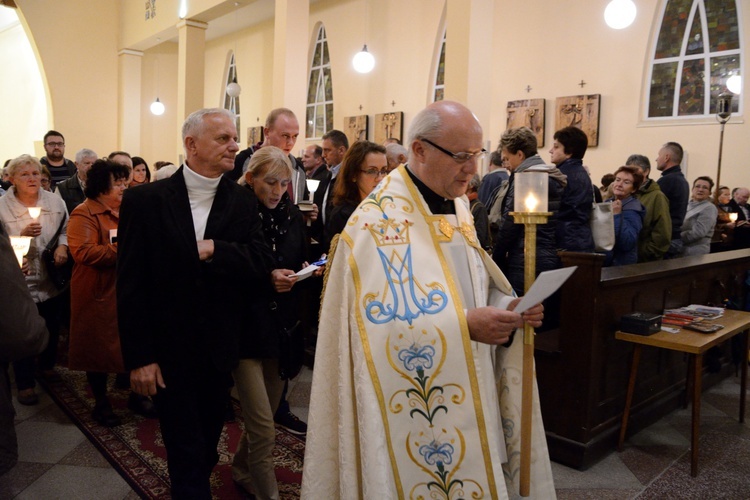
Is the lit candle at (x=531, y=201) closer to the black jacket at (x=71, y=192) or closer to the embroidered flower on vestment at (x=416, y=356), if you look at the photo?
the embroidered flower on vestment at (x=416, y=356)

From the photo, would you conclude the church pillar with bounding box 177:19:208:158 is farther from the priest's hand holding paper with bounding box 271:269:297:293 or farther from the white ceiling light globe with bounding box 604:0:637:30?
the priest's hand holding paper with bounding box 271:269:297:293

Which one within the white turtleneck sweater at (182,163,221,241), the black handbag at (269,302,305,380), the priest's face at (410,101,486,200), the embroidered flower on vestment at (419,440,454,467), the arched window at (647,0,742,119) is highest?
the arched window at (647,0,742,119)

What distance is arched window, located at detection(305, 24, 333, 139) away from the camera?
14.5m

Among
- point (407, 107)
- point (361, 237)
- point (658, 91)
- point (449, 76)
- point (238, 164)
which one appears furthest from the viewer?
point (407, 107)

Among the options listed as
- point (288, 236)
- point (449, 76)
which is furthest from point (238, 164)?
point (449, 76)

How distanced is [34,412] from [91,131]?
44.8 feet

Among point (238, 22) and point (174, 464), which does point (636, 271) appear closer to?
point (174, 464)

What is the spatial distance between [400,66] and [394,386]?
1146cm

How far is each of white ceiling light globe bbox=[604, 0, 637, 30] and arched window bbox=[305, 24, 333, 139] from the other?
7.75 meters

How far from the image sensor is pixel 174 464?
2.32 m

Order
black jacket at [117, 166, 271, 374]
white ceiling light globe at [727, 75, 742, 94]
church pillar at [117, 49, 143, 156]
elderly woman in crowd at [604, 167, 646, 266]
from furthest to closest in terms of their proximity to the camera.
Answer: church pillar at [117, 49, 143, 156] < white ceiling light globe at [727, 75, 742, 94] < elderly woman in crowd at [604, 167, 646, 266] < black jacket at [117, 166, 271, 374]

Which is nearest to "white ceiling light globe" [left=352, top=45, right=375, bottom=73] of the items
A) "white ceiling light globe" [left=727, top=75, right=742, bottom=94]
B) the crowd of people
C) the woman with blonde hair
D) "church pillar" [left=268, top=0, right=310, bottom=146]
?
"church pillar" [left=268, top=0, right=310, bottom=146]

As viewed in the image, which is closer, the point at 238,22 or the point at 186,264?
the point at 186,264

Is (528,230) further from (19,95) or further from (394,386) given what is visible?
(19,95)
